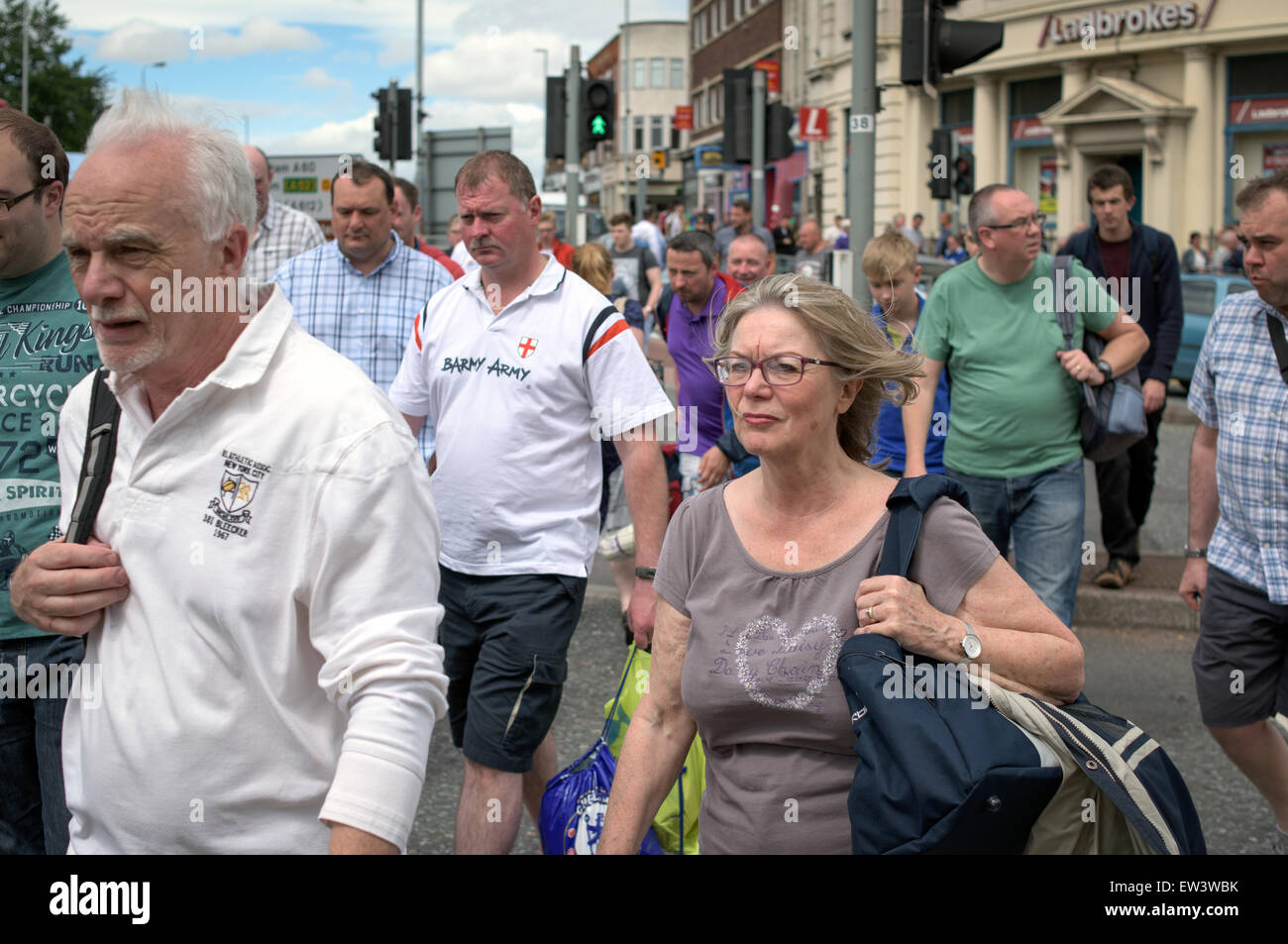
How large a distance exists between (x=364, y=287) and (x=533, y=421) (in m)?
1.55

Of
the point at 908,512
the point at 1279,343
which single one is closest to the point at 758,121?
the point at 1279,343

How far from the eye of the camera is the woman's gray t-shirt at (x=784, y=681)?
271 centimetres

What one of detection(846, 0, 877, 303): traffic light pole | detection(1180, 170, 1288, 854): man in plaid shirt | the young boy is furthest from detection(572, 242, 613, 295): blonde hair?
detection(1180, 170, 1288, 854): man in plaid shirt

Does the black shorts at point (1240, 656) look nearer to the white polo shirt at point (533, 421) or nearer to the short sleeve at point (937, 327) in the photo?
the short sleeve at point (937, 327)

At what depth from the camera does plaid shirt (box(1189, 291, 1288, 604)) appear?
4297 millimetres

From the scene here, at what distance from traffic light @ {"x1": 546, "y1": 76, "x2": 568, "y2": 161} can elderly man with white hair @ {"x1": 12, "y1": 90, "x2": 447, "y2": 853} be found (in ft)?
47.6

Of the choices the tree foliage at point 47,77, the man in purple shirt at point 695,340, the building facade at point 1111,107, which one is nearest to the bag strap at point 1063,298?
the man in purple shirt at point 695,340

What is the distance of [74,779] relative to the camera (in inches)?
93.3

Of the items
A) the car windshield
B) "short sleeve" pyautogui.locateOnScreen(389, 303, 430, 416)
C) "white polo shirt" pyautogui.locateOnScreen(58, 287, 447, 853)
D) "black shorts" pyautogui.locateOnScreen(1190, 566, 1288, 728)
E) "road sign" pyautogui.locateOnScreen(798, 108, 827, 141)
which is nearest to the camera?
"white polo shirt" pyautogui.locateOnScreen(58, 287, 447, 853)

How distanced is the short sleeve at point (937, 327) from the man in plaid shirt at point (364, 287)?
2.08 m

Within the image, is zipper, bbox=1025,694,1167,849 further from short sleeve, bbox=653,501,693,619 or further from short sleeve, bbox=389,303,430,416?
short sleeve, bbox=389,303,430,416

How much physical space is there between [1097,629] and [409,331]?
173 inches
